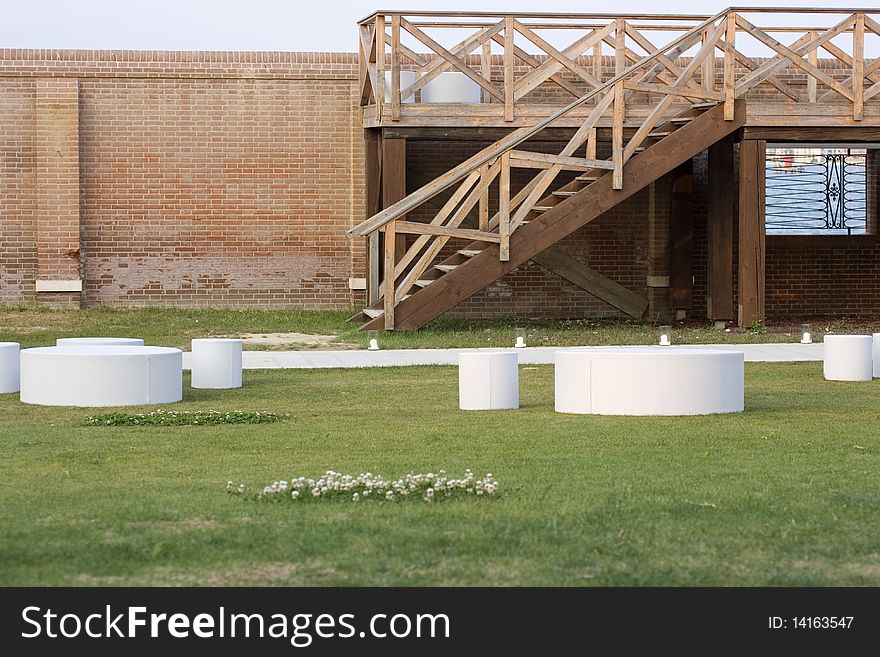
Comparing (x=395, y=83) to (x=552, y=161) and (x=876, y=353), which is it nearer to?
(x=552, y=161)

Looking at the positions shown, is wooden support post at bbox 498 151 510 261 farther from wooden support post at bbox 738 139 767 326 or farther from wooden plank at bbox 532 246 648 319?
wooden plank at bbox 532 246 648 319

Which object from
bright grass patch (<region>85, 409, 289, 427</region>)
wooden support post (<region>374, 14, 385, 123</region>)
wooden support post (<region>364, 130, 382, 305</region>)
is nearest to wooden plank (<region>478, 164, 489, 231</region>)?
wooden support post (<region>374, 14, 385, 123</region>)

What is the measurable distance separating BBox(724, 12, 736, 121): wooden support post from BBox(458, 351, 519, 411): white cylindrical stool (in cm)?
883

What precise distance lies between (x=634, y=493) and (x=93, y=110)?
17.0m

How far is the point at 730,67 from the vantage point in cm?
1878

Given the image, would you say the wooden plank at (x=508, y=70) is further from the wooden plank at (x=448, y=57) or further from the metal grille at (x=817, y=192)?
the metal grille at (x=817, y=192)

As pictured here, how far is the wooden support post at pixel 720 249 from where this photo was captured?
1975cm

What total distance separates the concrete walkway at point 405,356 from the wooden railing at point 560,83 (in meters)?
1.65

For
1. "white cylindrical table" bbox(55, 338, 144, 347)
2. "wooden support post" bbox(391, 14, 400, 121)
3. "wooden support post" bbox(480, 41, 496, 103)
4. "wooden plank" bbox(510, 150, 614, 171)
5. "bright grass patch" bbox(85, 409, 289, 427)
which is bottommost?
"bright grass patch" bbox(85, 409, 289, 427)

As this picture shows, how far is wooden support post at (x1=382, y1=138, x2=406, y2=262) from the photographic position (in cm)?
1927

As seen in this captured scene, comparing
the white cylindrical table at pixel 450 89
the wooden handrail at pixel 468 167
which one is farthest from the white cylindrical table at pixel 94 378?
the white cylindrical table at pixel 450 89

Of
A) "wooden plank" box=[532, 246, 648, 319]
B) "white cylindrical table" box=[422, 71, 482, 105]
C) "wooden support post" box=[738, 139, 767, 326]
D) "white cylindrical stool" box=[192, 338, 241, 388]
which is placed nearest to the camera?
"white cylindrical stool" box=[192, 338, 241, 388]

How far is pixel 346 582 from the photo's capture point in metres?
5.09
